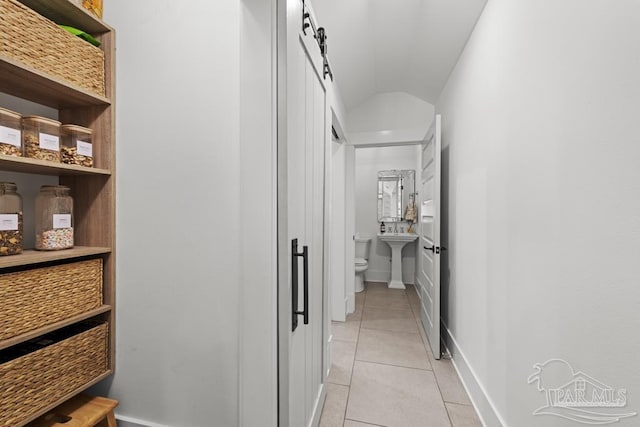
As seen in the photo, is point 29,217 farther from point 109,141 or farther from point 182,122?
point 182,122

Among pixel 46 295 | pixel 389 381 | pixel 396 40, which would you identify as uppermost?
pixel 396 40

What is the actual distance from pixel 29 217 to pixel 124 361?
756 mm

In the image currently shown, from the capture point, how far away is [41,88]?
1.10 metres

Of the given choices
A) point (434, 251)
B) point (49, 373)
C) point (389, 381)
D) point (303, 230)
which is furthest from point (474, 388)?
point (49, 373)

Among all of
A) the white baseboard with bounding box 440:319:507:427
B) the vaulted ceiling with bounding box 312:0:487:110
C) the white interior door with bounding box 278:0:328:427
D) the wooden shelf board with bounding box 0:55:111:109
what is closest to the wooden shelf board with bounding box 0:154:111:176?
the wooden shelf board with bounding box 0:55:111:109

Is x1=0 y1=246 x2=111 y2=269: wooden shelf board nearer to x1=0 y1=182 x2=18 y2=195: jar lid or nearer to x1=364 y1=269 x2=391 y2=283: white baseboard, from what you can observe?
x1=0 y1=182 x2=18 y2=195: jar lid

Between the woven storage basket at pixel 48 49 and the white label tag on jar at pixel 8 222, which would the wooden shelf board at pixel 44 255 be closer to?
the white label tag on jar at pixel 8 222

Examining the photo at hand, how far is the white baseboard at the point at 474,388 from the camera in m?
1.55

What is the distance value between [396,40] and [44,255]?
2.89 meters

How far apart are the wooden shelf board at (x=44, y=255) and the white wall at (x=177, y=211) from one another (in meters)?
0.11

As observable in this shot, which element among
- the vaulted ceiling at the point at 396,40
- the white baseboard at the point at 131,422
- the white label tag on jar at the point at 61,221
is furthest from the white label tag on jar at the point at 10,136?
the vaulted ceiling at the point at 396,40

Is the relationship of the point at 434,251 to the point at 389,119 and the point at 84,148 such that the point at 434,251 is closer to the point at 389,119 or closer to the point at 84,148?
the point at 389,119

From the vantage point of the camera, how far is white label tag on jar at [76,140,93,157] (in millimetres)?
1194

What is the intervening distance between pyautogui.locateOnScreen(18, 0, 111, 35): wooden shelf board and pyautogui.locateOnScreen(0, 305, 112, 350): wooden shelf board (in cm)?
125
